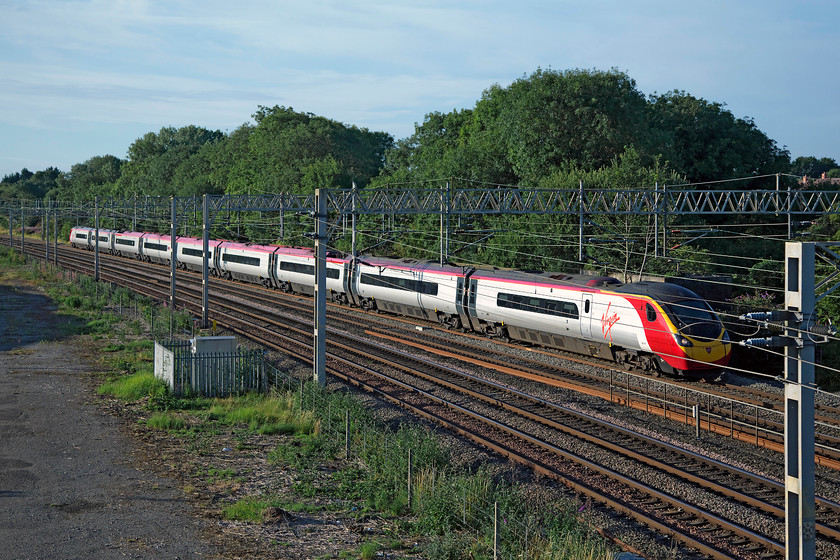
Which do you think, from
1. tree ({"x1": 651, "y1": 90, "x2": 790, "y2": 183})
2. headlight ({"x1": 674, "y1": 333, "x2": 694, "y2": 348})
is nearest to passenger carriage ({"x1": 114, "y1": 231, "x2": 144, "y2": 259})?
tree ({"x1": 651, "y1": 90, "x2": 790, "y2": 183})

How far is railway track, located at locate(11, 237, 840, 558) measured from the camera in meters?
12.9

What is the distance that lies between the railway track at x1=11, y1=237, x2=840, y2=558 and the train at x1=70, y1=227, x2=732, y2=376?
3293 mm

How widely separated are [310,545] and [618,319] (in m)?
15.3

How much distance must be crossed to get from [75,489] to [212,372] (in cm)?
815

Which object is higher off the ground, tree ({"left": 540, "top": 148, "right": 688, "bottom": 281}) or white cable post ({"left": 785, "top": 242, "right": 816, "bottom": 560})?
tree ({"left": 540, "top": 148, "right": 688, "bottom": 281})

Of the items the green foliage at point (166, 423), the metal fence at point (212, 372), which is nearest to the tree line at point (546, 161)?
the metal fence at point (212, 372)

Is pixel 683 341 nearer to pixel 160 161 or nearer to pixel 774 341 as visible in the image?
pixel 774 341

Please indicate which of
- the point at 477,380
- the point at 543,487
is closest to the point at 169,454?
the point at 543,487

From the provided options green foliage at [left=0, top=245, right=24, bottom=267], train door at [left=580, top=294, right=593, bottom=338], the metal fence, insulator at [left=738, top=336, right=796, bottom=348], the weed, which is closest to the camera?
insulator at [left=738, top=336, right=796, bottom=348]

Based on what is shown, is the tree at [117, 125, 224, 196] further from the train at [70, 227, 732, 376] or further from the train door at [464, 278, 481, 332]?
the train door at [464, 278, 481, 332]

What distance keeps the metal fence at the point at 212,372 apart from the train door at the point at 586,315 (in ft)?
35.0

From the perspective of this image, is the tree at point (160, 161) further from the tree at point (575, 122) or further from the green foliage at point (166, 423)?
the green foliage at point (166, 423)

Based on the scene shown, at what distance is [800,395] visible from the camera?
9.51 meters

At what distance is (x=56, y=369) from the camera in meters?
26.8
